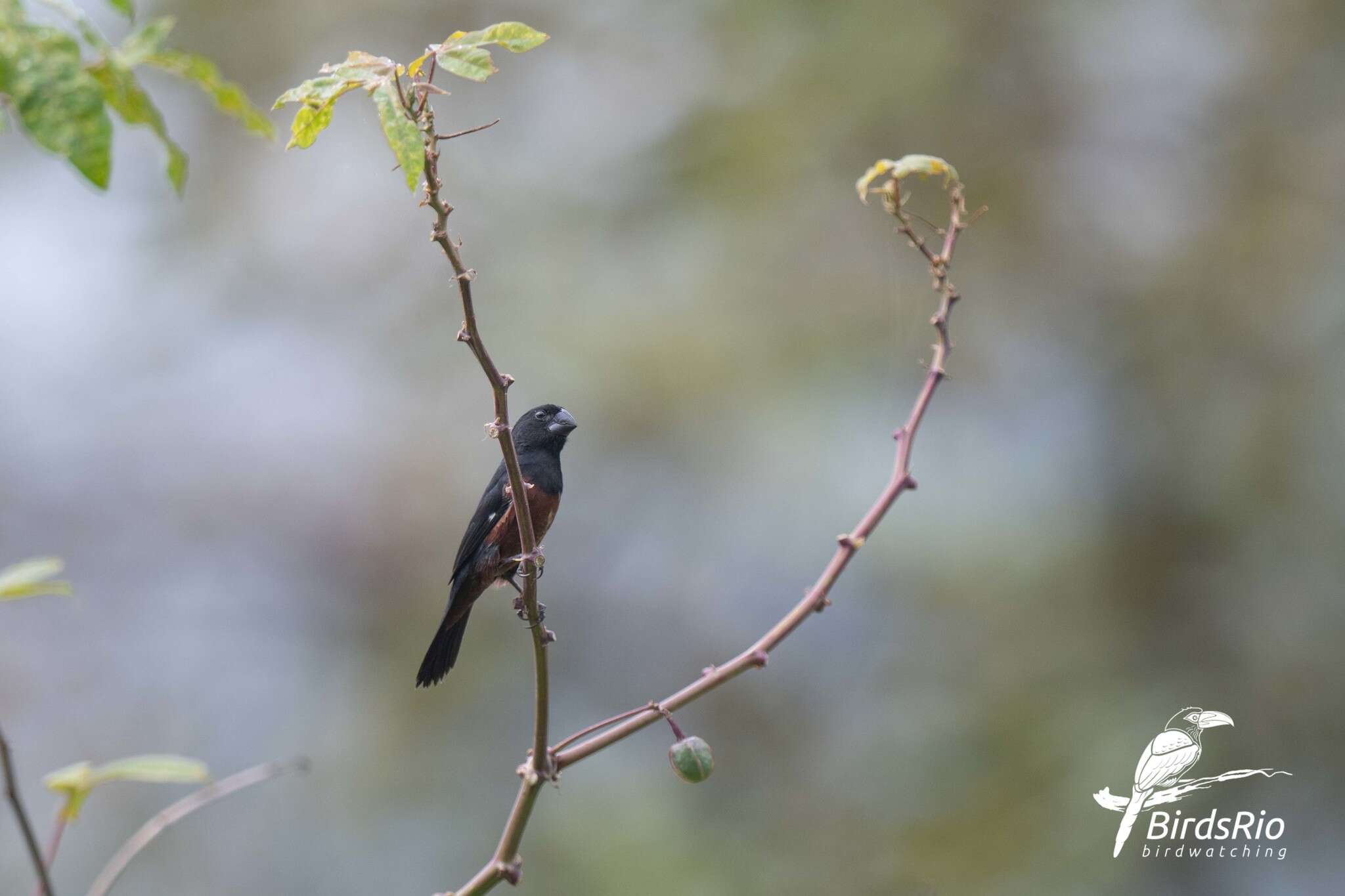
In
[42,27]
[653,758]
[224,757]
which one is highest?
[653,758]

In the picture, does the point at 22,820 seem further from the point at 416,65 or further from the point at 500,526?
the point at 500,526

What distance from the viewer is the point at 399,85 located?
1390mm

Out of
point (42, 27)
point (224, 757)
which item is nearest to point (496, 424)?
point (42, 27)

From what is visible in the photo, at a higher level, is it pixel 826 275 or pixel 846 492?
pixel 826 275

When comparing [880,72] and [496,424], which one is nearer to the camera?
[496,424]

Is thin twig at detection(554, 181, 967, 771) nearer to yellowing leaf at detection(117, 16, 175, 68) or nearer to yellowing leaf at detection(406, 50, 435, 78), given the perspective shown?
yellowing leaf at detection(406, 50, 435, 78)

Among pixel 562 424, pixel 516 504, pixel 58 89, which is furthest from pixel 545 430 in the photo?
pixel 58 89

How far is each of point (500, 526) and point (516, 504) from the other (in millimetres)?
1685

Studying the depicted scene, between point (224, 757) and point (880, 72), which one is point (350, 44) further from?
point (224, 757)

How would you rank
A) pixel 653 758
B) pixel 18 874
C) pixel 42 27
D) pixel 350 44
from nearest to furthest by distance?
pixel 42 27 → pixel 18 874 → pixel 653 758 → pixel 350 44

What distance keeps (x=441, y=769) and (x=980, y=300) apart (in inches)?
169

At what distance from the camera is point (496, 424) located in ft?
5.14

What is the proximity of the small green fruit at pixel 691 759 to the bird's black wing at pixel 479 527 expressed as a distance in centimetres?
182

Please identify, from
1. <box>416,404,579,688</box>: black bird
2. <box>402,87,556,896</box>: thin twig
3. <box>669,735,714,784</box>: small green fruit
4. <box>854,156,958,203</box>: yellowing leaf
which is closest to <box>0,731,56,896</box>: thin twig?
<box>402,87,556,896</box>: thin twig
